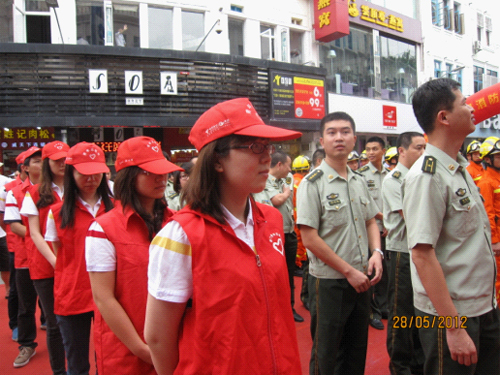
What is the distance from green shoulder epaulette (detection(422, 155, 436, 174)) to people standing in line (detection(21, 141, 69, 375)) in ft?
9.00

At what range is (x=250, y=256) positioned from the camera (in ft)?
4.62

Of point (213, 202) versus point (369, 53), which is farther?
point (369, 53)

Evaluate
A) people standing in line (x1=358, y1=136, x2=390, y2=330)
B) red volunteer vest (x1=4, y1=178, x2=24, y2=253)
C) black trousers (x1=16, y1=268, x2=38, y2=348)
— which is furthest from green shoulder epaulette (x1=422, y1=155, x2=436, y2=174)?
A: red volunteer vest (x1=4, y1=178, x2=24, y2=253)

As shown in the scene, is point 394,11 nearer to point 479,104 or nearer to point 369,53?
point 369,53

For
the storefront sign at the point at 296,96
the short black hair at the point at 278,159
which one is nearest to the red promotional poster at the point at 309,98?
the storefront sign at the point at 296,96

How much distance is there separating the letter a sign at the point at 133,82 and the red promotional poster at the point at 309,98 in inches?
210

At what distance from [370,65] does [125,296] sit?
1775cm

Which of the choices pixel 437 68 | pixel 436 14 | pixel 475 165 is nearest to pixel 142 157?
pixel 475 165

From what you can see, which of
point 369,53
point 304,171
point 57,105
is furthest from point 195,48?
point 369,53

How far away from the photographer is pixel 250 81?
1276 cm

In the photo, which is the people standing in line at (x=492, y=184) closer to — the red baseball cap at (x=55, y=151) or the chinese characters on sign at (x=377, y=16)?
the red baseball cap at (x=55, y=151)

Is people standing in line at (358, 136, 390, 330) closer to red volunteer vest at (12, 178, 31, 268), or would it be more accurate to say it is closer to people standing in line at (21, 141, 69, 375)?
people standing in line at (21, 141, 69, 375)

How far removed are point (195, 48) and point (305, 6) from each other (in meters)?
5.31

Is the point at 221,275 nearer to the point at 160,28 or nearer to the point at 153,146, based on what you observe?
the point at 153,146
